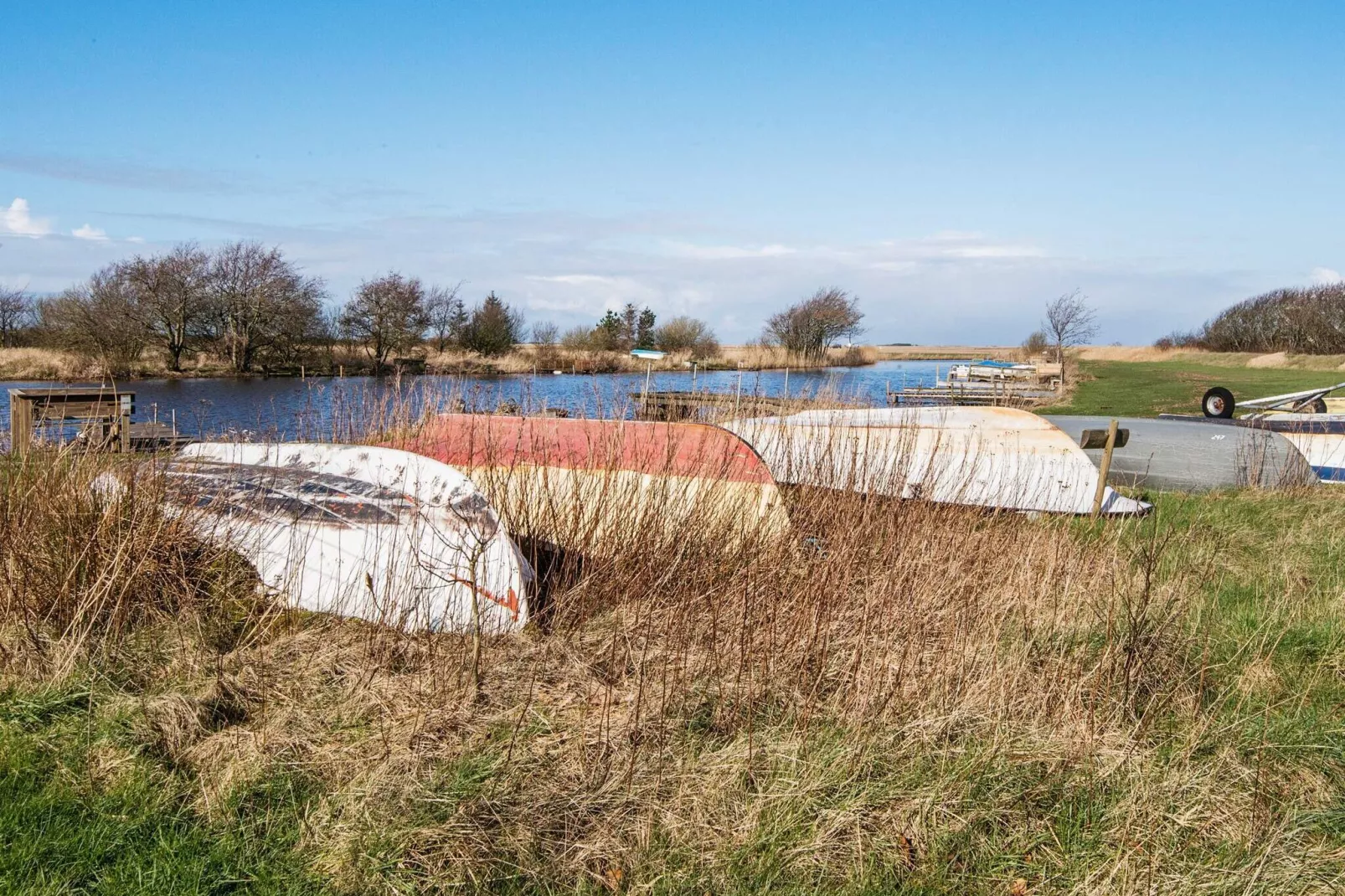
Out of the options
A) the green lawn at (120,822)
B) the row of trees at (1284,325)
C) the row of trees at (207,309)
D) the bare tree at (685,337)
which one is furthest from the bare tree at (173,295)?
the row of trees at (1284,325)

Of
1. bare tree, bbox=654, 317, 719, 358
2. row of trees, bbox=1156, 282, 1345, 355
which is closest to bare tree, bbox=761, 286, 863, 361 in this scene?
bare tree, bbox=654, 317, 719, 358

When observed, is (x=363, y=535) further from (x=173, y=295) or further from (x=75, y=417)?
(x=173, y=295)

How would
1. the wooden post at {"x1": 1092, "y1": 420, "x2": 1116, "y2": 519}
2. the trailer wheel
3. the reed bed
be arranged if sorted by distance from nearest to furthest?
the reed bed, the wooden post at {"x1": 1092, "y1": 420, "x2": 1116, "y2": 519}, the trailer wheel

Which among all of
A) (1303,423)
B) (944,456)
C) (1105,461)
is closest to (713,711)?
(1105,461)

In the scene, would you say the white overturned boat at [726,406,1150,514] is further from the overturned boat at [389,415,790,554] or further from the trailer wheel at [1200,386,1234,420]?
the trailer wheel at [1200,386,1234,420]

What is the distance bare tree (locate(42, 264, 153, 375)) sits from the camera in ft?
109

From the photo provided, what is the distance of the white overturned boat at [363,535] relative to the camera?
494 centimetres

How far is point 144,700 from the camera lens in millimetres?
3895

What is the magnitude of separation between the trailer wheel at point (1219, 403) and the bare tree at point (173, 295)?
36.5 metres

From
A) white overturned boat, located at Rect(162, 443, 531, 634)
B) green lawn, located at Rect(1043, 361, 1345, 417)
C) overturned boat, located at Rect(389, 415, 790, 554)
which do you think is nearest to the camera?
white overturned boat, located at Rect(162, 443, 531, 634)

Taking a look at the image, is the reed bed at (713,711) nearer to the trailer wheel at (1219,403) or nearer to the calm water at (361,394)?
the calm water at (361,394)

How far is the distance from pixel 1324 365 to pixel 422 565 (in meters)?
51.0

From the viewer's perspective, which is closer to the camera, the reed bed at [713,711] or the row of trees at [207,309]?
the reed bed at [713,711]

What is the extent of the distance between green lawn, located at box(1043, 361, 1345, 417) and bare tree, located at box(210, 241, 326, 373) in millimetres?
30550
